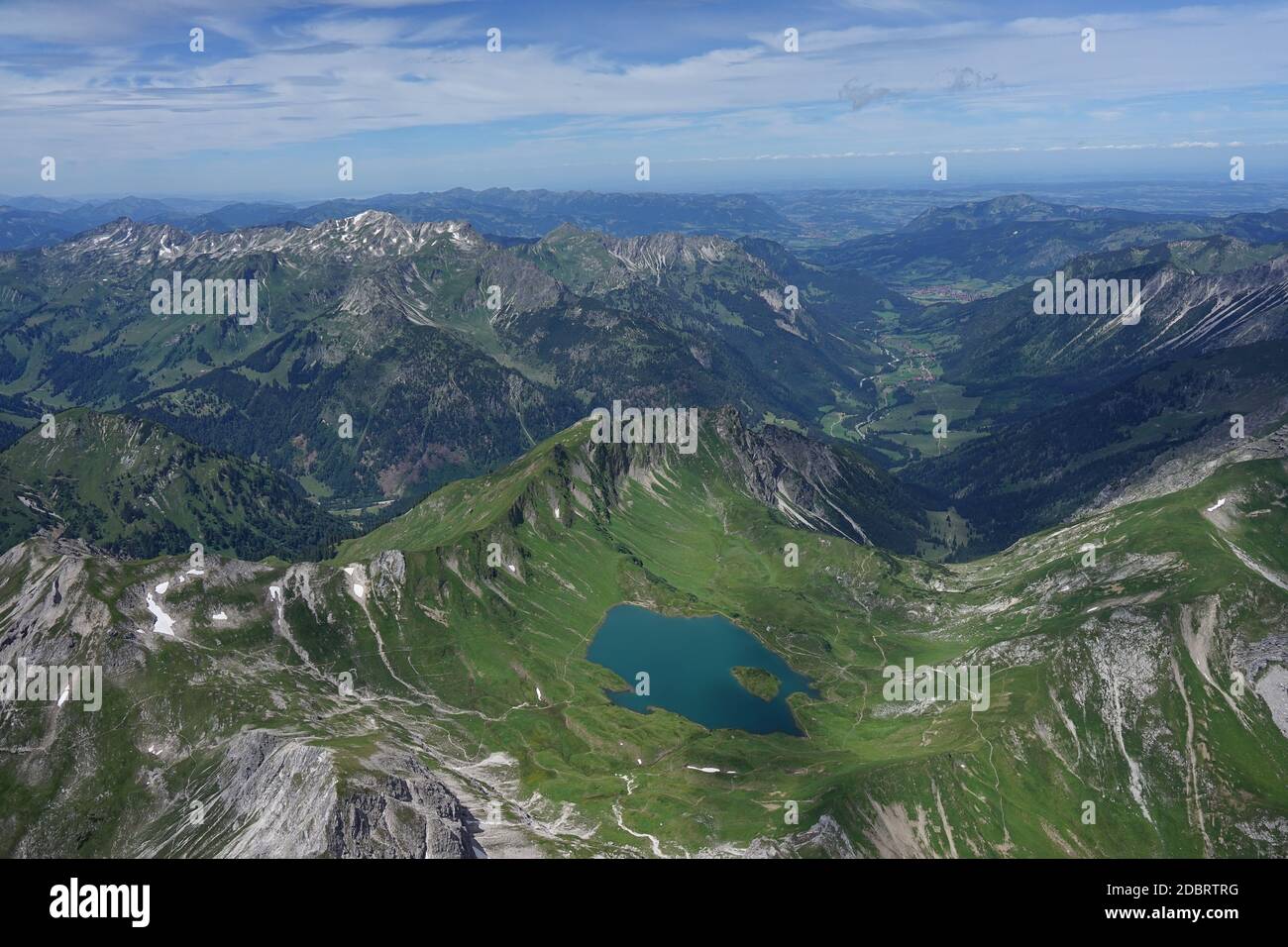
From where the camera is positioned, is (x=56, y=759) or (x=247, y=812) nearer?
(x=247, y=812)

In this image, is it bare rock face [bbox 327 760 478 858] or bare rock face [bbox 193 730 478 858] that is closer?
bare rock face [bbox 327 760 478 858]

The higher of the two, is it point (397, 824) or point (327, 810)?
point (327, 810)

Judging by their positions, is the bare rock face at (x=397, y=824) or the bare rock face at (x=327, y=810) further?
the bare rock face at (x=327, y=810)

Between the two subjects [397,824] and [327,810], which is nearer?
[327,810]

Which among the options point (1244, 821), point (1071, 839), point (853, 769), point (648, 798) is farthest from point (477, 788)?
point (1244, 821)

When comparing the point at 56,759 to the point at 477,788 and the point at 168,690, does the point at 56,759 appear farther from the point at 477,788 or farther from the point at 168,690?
the point at 477,788
